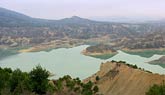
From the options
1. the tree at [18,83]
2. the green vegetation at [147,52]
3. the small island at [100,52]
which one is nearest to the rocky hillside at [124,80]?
the tree at [18,83]

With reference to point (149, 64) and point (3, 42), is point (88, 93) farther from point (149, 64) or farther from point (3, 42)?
point (3, 42)

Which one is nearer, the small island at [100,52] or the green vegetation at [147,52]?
the green vegetation at [147,52]

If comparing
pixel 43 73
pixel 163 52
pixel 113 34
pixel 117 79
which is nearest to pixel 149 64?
pixel 163 52

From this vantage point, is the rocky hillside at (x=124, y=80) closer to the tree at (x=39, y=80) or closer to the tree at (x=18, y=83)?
the tree at (x=39, y=80)

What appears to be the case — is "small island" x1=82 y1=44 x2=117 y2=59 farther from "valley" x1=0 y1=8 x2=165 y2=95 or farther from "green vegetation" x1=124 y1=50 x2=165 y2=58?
"green vegetation" x1=124 y1=50 x2=165 y2=58

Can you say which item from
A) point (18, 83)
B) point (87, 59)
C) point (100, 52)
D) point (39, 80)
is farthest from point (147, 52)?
point (18, 83)

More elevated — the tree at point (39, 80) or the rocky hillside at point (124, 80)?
the tree at point (39, 80)
